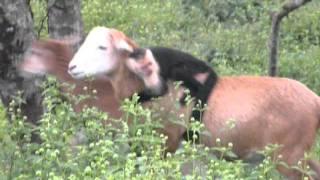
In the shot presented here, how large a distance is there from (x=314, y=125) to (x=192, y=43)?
216 inches

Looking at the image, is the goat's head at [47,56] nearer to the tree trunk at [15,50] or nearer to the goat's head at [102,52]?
the tree trunk at [15,50]

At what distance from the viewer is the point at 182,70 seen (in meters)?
7.34

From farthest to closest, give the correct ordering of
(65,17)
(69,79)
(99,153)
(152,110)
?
(65,17) < (69,79) < (152,110) < (99,153)

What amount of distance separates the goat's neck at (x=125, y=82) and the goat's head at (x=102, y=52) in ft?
0.22

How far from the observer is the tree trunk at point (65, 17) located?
333 inches

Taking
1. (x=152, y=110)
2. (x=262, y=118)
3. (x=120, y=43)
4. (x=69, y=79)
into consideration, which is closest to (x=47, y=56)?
(x=69, y=79)

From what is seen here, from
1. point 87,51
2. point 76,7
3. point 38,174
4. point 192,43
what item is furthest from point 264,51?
point 38,174

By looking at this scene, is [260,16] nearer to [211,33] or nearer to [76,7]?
[211,33]

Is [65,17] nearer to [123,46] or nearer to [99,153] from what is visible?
[123,46]

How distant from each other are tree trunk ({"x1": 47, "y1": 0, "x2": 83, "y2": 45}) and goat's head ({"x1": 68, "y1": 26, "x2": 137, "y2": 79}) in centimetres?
105

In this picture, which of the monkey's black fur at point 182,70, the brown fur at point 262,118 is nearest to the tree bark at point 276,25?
the brown fur at point 262,118

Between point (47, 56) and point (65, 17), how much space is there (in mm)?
782

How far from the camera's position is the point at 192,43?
1279cm

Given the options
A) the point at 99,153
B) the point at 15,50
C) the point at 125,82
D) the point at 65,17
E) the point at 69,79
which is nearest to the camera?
the point at 99,153
